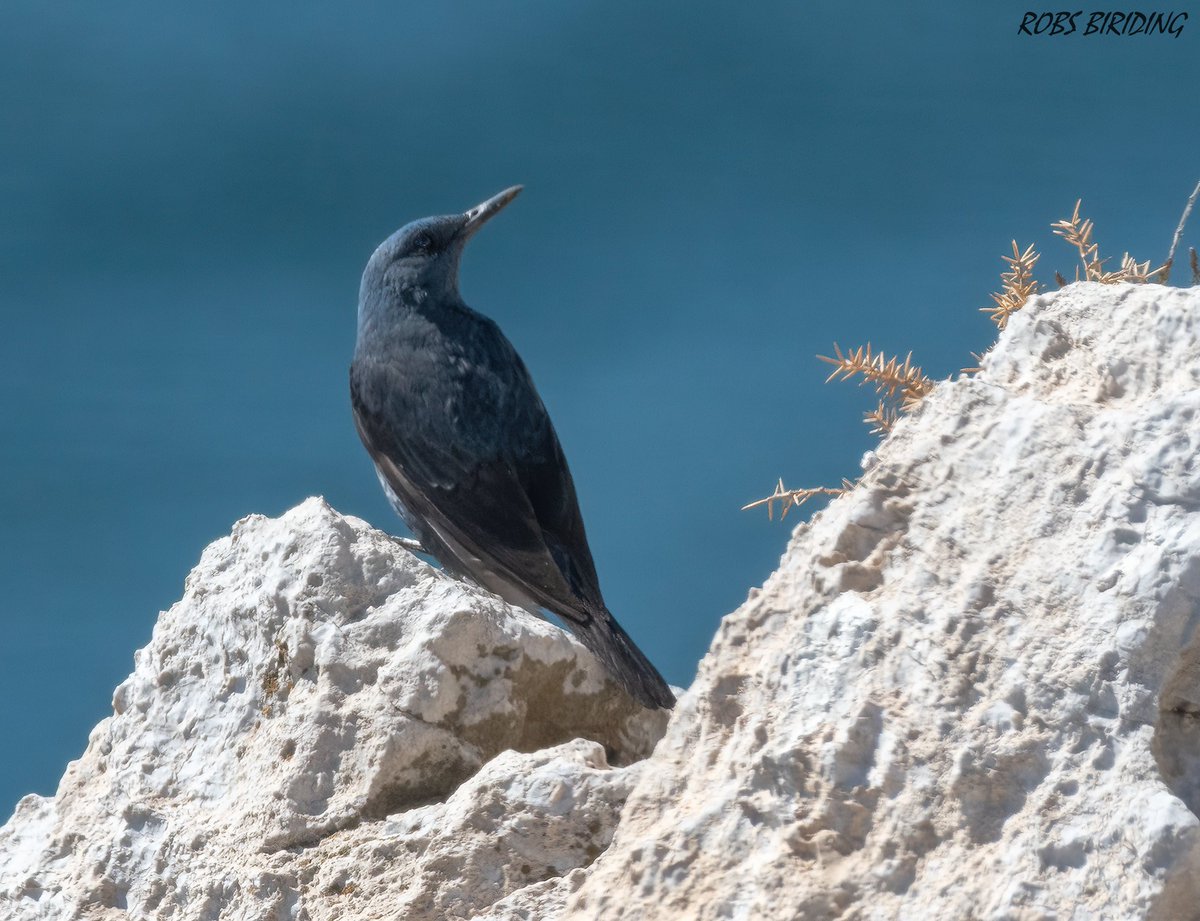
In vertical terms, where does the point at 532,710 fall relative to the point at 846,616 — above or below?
above

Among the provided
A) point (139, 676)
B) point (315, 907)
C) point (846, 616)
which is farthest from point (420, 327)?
point (846, 616)

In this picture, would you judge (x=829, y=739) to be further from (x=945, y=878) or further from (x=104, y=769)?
(x=104, y=769)

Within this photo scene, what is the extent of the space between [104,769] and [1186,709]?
2.76 meters

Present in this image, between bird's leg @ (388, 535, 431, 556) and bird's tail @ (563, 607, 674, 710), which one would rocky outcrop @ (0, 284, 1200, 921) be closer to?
bird's tail @ (563, 607, 674, 710)

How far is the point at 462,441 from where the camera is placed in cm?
571

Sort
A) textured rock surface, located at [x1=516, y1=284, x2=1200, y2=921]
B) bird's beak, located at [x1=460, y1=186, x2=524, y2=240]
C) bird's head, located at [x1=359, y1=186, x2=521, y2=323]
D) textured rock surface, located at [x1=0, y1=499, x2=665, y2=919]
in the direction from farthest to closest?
bird's beak, located at [x1=460, y1=186, x2=524, y2=240]
bird's head, located at [x1=359, y1=186, x2=521, y2=323]
textured rock surface, located at [x1=0, y1=499, x2=665, y2=919]
textured rock surface, located at [x1=516, y1=284, x2=1200, y2=921]

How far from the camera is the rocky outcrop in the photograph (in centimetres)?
232

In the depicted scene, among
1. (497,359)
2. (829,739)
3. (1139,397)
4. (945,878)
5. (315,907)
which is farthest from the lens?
(497,359)

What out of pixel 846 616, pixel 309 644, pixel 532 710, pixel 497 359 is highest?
pixel 497 359

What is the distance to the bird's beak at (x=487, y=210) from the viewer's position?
685 centimetres

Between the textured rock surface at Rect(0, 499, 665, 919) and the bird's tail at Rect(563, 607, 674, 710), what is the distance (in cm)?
5

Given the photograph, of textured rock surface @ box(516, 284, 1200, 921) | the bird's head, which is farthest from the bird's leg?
textured rock surface @ box(516, 284, 1200, 921)

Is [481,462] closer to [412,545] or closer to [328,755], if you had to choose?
[412,545]

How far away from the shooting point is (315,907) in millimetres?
3107
